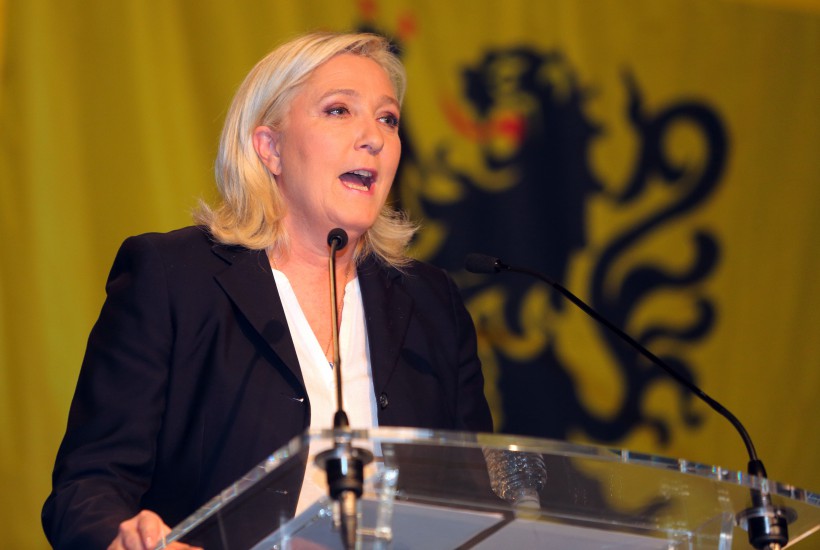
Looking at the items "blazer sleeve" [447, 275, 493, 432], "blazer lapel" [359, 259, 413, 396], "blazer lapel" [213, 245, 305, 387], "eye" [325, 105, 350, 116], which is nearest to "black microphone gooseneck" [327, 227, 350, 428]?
"blazer lapel" [213, 245, 305, 387]

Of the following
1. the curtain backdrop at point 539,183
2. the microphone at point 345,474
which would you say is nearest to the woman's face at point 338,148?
the curtain backdrop at point 539,183

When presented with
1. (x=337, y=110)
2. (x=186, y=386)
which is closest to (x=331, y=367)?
(x=186, y=386)

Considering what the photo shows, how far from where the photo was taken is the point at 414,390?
7.77ft

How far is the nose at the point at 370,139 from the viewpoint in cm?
243

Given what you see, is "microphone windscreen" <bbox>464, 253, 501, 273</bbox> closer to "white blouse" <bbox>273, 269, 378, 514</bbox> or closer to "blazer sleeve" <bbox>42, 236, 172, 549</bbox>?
"white blouse" <bbox>273, 269, 378, 514</bbox>

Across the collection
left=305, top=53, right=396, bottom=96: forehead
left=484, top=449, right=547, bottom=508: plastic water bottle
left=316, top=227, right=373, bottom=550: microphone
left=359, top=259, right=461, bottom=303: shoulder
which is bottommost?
left=316, top=227, right=373, bottom=550: microphone

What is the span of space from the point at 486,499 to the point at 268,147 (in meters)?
1.28

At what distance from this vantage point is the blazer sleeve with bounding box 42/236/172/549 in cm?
187

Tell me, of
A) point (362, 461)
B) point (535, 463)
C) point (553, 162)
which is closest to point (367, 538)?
point (362, 461)

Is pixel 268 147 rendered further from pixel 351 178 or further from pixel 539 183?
pixel 539 183

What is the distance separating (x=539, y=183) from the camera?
12.7 feet

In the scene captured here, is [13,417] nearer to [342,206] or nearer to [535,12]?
[342,206]

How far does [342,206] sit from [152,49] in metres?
1.25

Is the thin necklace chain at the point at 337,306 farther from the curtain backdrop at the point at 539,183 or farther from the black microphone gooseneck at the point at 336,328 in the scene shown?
the curtain backdrop at the point at 539,183
